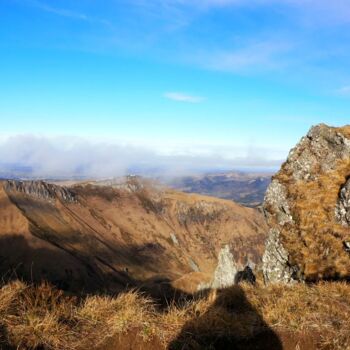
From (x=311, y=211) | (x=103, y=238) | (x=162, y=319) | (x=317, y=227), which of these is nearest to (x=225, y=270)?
(x=311, y=211)

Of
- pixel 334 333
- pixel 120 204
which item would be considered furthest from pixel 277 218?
pixel 120 204

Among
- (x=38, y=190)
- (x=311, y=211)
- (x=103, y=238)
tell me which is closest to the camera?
(x=311, y=211)

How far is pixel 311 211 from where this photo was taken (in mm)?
14984

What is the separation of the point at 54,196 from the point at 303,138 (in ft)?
461

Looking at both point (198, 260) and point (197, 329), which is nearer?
point (197, 329)

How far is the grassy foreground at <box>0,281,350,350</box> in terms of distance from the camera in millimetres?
7203

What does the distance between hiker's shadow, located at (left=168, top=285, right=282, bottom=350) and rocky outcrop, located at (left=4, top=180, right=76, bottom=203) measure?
140 meters

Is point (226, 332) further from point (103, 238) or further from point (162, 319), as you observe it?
point (103, 238)

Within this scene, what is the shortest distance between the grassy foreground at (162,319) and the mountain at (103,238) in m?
66.1

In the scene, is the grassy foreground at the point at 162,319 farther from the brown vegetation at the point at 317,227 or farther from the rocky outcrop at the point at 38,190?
the rocky outcrop at the point at 38,190

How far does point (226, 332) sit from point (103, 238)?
143930 millimetres

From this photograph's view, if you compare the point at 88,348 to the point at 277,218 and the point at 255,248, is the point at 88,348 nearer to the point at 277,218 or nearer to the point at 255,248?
the point at 277,218

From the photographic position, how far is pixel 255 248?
187m

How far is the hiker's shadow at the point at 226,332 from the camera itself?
7.37m
